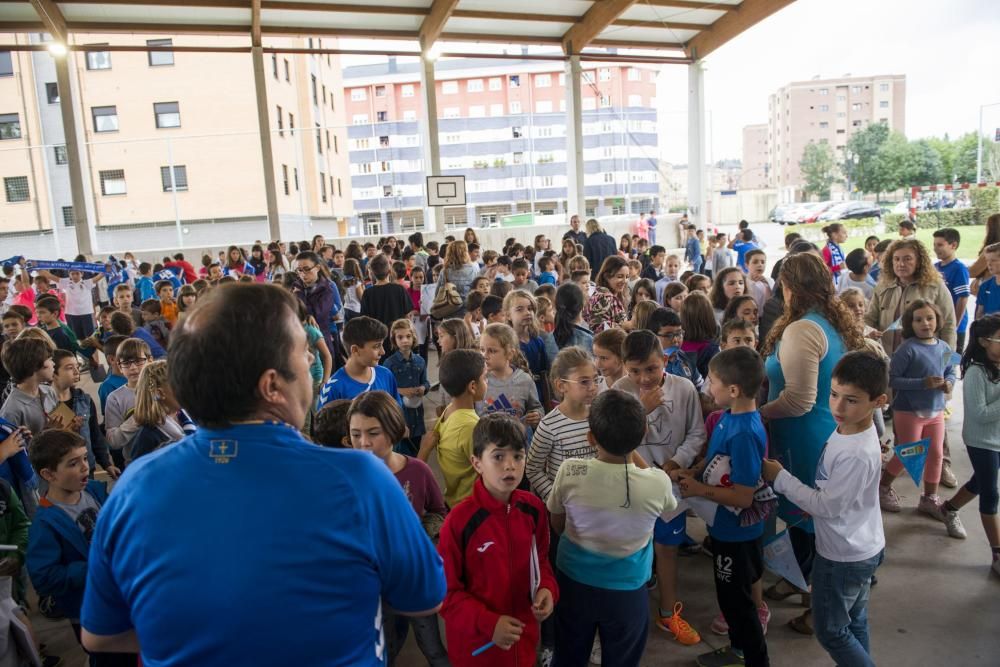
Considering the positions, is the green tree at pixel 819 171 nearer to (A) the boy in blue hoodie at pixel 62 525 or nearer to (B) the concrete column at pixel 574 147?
(B) the concrete column at pixel 574 147

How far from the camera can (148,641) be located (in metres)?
1.06

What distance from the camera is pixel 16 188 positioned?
947 inches

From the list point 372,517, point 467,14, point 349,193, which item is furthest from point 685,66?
point 349,193

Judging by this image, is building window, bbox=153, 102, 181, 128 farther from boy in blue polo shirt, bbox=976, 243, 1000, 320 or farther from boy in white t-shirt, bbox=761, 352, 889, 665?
boy in white t-shirt, bbox=761, 352, 889, 665

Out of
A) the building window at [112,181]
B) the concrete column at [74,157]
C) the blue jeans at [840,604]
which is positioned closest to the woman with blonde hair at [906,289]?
the blue jeans at [840,604]

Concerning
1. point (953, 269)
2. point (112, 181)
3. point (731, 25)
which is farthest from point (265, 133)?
point (112, 181)

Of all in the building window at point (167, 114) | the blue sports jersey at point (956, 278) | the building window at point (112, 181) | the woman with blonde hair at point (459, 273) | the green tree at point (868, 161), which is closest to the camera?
the blue sports jersey at point (956, 278)

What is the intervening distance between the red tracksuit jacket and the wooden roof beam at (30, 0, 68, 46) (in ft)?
50.0

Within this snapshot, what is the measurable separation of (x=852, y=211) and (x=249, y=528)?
3334cm

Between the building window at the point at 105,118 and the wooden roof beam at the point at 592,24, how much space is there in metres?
21.2

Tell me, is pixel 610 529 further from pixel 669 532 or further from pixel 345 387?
pixel 345 387

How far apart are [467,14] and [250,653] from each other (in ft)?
52.0

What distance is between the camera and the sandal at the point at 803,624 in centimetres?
290

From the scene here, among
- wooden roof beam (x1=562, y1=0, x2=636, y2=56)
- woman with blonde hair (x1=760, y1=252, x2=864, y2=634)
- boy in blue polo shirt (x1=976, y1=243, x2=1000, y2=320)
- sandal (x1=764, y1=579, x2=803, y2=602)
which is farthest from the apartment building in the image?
sandal (x1=764, y1=579, x2=803, y2=602)
